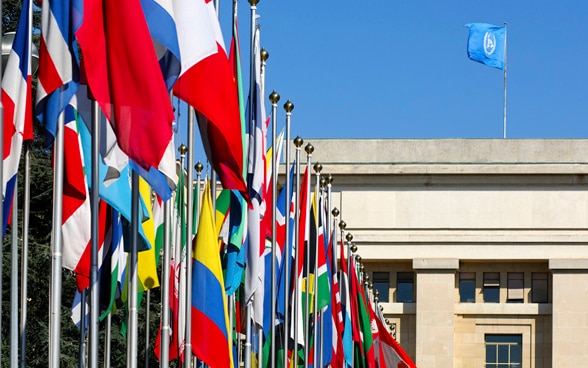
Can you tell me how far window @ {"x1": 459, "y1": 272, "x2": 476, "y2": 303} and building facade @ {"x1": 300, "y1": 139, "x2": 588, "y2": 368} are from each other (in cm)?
4

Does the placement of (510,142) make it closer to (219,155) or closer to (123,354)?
(123,354)

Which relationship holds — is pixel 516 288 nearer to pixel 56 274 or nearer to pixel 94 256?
pixel 94 256

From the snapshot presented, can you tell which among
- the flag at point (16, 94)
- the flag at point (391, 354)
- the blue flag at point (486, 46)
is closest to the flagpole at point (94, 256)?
the flag at point (16, 94)

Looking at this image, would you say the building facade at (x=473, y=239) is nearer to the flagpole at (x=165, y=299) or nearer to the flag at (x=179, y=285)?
the flag at (x=179, y=285)

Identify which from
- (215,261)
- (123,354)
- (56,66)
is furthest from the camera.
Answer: (123,354)

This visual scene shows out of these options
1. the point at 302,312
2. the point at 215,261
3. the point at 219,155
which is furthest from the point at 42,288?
the point at 219,155

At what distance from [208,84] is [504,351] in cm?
5341

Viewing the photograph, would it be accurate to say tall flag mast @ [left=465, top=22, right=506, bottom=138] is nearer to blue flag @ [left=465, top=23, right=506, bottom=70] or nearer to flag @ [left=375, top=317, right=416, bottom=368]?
blue flag @ [left=465, top=23, right=506, bottom=70]

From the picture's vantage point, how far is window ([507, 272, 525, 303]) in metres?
68.2

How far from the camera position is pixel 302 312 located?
31.2 meters

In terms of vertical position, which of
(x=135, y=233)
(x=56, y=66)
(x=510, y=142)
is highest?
(x=510, y=142)

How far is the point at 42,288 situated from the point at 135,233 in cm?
1523

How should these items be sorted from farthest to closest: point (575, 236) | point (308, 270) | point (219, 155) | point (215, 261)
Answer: point (575, 236) < point (308, 270) < point (215, 261) < point (219, 155)

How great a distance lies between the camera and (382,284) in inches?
2721
